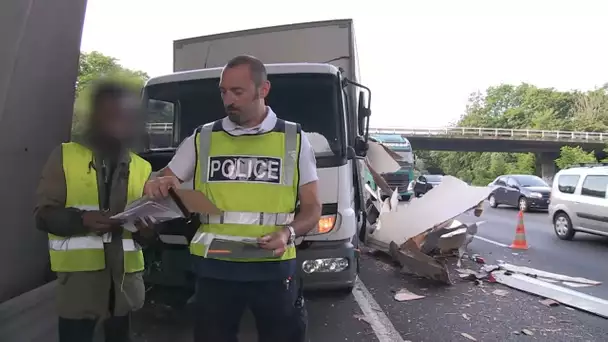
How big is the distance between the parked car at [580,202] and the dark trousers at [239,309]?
10.1 metres

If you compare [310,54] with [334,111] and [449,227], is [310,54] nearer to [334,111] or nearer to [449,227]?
[334,111]

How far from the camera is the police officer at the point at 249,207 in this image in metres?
2.26

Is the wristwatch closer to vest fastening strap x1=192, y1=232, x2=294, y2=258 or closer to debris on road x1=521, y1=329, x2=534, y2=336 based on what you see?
vest fastening strap x1=192, y1=232, x2=294, y2=258

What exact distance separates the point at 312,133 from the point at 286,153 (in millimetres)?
2274

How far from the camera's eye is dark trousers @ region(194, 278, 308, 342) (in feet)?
7.50

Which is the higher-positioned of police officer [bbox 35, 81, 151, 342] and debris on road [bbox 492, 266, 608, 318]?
police officer [bbox 35, 81, 151, 342]

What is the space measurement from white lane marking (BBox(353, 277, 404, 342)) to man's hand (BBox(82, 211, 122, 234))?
119 inches

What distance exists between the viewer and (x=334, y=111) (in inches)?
183

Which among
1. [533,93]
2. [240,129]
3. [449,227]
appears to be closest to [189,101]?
[240,129]

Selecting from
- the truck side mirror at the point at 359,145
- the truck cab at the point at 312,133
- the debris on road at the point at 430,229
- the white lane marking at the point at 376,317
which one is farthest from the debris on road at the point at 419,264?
the truck side mirror at the point at 359,145

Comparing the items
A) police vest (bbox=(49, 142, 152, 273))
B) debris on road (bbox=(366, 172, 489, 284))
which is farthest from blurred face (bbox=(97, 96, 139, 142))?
debris on road (bbox=(366, 172, 489, 284))

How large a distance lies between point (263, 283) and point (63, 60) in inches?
100

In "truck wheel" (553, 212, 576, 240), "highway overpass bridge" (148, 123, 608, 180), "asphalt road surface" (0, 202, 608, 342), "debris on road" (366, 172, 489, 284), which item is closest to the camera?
"asphalt road surface" (0, 202, 608, 342)

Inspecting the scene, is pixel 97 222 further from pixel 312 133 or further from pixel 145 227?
A: pixel 312 133
